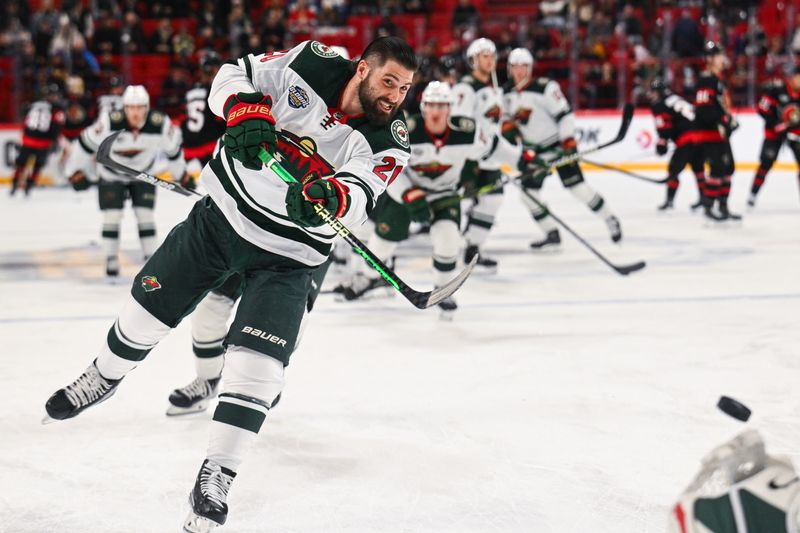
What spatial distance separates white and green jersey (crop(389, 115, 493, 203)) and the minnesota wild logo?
88.9 inches

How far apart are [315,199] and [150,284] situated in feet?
1.81

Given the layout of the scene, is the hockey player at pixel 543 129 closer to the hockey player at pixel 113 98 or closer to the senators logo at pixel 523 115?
the senators logo at pixel 523 115

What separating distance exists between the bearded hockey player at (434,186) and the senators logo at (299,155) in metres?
2.11

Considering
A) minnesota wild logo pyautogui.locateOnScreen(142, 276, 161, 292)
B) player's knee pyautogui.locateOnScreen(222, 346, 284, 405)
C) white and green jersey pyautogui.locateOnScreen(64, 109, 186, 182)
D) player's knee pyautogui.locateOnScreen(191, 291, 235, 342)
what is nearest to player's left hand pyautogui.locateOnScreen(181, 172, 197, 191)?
white and green jersey pyautogui.locateOnScreen(64, 109, 186, 182)

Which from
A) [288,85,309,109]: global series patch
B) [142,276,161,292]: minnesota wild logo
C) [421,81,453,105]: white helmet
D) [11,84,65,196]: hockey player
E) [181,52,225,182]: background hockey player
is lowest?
[11,84,65,196]: hockey player

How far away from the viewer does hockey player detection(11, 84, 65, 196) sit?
10000mm

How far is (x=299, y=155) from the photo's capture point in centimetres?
246

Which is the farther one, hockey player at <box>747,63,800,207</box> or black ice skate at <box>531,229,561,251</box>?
hockey player at <box>747,63,800,207</box>

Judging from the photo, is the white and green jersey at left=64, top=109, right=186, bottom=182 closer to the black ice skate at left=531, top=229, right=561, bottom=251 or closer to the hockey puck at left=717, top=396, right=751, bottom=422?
→ the black ice skate at left=531, top=229, right=561, bottom=251

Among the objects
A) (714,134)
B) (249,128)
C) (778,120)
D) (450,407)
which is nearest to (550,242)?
(714,134)

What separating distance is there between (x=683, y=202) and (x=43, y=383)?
659cm

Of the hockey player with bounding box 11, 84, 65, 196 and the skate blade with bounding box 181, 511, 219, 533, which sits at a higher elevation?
the skate blade with bounding box 181, 511, 219, 533

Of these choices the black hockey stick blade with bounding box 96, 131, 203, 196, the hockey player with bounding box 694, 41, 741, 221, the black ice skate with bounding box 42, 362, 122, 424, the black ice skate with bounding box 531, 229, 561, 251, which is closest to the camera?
the black ice skate with bounding box 42, 362, 122, 424

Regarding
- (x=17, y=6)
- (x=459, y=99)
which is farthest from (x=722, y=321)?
(x=17, y=6)
